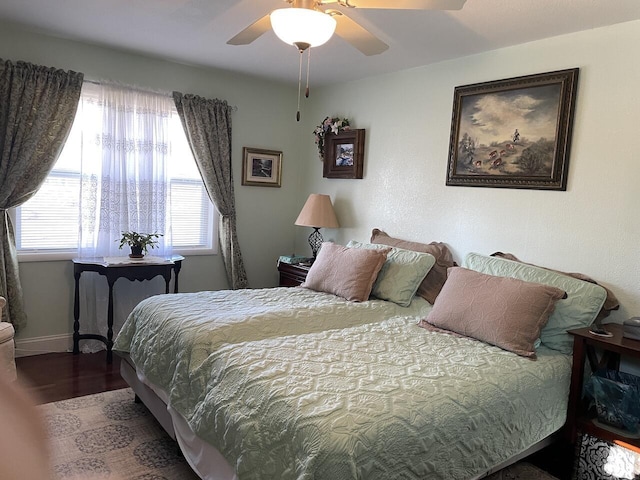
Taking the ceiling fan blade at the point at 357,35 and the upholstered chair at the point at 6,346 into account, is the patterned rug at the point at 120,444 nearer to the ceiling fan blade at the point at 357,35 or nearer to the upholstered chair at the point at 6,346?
the upholstered chair at the point at 6,346

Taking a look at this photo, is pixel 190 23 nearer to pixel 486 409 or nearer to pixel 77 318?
pixel 77 318

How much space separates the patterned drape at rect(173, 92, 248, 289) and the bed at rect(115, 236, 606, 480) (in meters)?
1.43

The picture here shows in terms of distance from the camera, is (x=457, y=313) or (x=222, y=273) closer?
(x=457, y=313)

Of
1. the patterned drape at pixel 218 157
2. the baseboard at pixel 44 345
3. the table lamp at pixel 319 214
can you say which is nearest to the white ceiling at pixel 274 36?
the patterned drape at pixel 218 157

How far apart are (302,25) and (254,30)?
0.59m

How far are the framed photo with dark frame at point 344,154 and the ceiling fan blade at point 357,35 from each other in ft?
5.84

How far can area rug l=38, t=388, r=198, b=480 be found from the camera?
2357 millimetres

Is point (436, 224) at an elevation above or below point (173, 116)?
below

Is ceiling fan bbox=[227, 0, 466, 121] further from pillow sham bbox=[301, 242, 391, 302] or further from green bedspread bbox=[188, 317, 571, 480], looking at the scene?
pillow sham bbox=[301, 242, 391, 302]

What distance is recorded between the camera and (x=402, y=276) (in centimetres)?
328

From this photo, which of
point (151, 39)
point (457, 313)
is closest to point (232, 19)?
point (151, 39)

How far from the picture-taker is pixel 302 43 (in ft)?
6.39

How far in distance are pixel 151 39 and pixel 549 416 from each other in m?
3.46

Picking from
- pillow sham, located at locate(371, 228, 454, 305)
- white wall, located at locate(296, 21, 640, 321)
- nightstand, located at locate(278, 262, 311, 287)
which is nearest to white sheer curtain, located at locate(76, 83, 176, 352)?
nightstand, located at locate(278, 262, 311, 287)
